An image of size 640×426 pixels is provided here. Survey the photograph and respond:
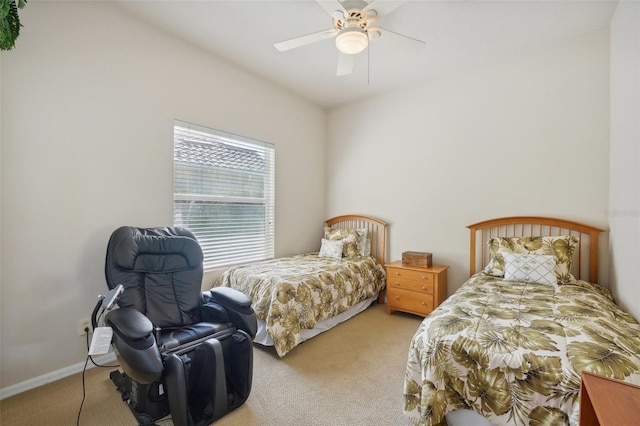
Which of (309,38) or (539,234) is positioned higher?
(309,38)

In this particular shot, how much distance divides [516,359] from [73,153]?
2.98 meters

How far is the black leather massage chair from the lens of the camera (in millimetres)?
1373

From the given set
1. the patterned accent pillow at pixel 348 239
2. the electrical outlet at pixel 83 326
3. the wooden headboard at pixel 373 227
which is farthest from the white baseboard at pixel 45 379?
the wooden headboard at pixel 373 227

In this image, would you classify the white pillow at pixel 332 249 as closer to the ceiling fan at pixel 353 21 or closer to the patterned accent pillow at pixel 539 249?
the patterned accent pillow at pixel 539 249

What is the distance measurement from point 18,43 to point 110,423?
2425 mm

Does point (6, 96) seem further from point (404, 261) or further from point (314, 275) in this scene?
point (404, 261)

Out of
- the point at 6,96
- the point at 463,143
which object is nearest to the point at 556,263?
the point at 463,143

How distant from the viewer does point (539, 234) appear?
2.72m

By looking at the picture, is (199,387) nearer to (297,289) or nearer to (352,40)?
(297,289)

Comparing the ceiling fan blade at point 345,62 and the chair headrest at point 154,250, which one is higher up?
the ceiling fan blade at point 345,62

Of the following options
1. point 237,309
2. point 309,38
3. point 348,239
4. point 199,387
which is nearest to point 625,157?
point 309,38

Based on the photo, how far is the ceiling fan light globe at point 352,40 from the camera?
1.89 metres

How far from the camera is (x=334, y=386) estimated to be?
6.24 feet

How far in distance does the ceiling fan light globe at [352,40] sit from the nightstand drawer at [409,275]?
7.31 ft
